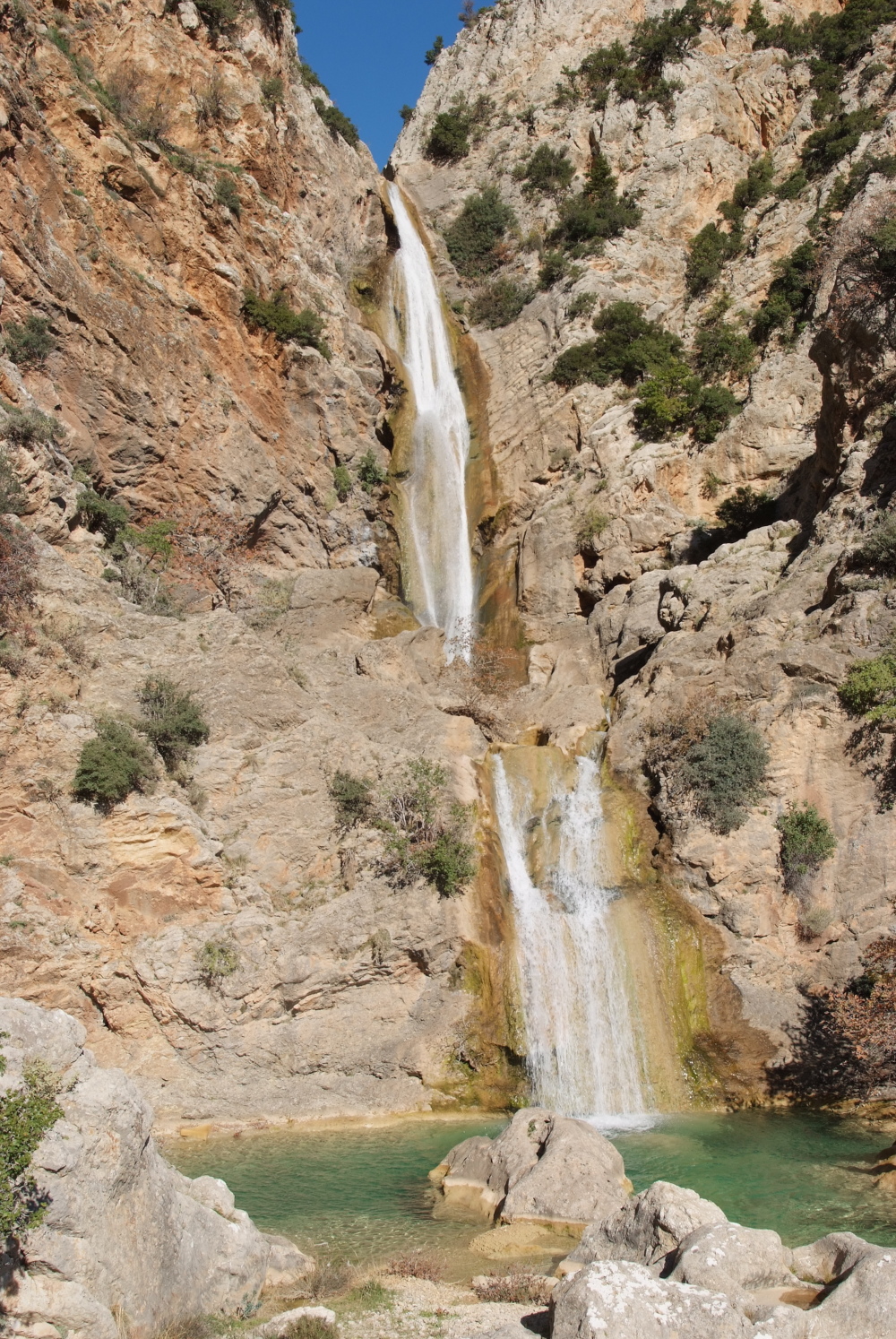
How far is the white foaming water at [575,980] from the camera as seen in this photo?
16.3 m

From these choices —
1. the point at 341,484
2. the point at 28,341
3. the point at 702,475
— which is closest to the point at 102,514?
the point at 28,341

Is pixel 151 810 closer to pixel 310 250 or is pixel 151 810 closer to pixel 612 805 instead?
pixel 612 805

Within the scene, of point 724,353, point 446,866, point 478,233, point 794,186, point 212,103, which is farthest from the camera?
point 478,233

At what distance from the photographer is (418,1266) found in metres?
9.34

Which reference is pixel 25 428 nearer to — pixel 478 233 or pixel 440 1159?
pixel 440 1159

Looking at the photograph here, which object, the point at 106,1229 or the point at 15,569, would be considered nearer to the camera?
the point at 106,1229

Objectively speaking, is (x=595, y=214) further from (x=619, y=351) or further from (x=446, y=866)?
(x=446, y=866)

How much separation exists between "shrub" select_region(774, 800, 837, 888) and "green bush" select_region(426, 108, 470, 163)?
49222 millimetres

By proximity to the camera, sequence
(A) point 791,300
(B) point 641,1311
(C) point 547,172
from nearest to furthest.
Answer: (B) point 641,1311
(A) point 791,300
(C) point 547,172

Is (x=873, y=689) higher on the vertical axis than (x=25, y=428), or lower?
lower

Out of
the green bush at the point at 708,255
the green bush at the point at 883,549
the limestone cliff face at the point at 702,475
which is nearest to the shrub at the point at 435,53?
the limestone cliff face at the point at 702,475

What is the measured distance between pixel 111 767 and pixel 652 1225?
1163cm

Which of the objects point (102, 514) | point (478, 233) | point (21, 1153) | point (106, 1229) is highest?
point (478, 233)

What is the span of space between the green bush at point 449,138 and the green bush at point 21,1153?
57.7 metres
